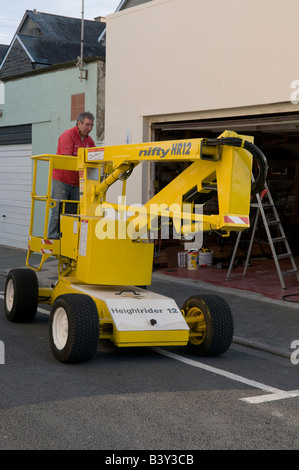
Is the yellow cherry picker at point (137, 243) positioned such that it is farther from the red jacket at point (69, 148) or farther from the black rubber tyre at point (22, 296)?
the red jacket at point (69, 148)

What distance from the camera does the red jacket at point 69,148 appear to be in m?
8.47

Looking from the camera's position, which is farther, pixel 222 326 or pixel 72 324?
pixel 222 326

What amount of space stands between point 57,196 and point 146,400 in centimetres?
380

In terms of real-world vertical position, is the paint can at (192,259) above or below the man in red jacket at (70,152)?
below

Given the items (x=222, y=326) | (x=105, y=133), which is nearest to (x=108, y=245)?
(x=222, y=326)

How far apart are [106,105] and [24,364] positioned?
25.8 feet

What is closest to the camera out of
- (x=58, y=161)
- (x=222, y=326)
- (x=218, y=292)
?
(x=222, y=326)

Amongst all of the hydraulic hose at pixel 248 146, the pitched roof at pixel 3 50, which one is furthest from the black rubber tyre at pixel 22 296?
the pitched roof at pixel 3 50

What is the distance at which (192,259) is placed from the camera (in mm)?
12867

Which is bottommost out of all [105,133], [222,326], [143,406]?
[143,406]

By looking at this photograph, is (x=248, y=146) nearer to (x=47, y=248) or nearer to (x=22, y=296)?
(x=47, y=248)

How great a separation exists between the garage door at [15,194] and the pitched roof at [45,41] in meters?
9.03

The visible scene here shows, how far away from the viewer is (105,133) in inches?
523

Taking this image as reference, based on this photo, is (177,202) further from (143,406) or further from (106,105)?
(106,105)
